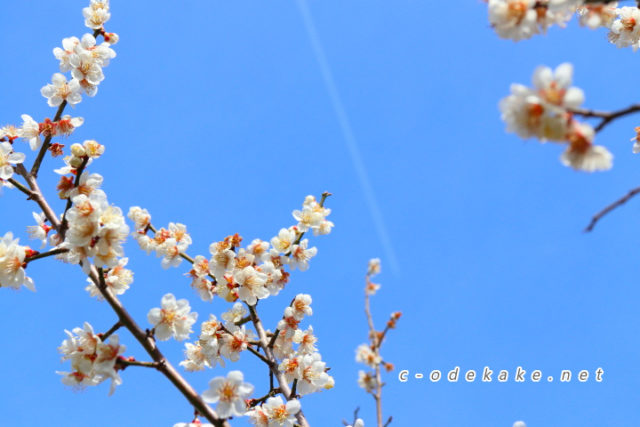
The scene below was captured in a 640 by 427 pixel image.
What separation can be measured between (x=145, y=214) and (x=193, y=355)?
109 cm

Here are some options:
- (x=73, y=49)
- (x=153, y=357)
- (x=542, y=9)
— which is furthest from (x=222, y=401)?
(x=73, y=49)

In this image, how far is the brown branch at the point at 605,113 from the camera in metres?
1.40

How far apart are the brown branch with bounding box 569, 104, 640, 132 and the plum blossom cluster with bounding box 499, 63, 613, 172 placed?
0.06 m

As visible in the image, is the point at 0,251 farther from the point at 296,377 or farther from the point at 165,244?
the point at 296,377

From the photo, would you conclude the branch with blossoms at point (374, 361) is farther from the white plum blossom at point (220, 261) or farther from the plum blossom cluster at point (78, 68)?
the plum blossom cluster at point (78, 68)

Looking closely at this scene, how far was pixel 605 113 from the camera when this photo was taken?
4.87 ft

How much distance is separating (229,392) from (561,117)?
1.89 meters

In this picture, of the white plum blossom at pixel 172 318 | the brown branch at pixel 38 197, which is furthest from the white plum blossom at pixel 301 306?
the brown branch at pixel 38 197

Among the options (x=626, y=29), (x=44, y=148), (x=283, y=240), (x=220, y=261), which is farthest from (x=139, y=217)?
(x=626, y=29)

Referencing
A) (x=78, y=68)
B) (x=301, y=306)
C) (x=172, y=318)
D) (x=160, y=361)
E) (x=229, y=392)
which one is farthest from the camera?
(x=301, y=306)

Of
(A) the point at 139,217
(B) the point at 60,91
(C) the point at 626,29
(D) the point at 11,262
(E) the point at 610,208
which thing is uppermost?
(C) the point at 626,29

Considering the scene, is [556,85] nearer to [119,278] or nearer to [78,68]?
[119,278]

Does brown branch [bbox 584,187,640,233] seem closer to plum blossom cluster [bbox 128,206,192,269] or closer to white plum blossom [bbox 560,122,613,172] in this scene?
white plum blossom [bbox 560,122,613,172]

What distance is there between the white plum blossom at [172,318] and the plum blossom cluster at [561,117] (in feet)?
6.05
